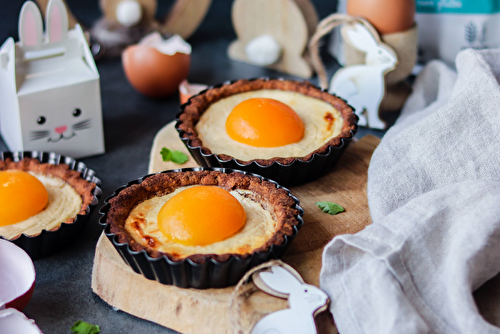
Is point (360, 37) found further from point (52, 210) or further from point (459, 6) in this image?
point (52, 210)

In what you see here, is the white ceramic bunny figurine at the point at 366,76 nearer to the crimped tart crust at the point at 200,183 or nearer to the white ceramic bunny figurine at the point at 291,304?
the crimped tart crust at the point at 200,183

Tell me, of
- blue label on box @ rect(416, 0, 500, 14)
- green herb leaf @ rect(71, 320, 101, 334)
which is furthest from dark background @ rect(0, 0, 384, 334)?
blue label on box @ rect(416, 0, 500, 14)

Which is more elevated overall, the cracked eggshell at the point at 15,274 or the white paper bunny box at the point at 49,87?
the white paper bunny box at the point at 49,87

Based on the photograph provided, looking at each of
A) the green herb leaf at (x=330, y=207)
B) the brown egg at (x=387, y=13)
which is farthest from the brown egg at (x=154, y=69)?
the green herb leaf at (x=330, y=207)

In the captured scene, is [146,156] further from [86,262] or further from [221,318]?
[221,318]

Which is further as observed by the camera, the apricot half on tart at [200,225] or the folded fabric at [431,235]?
the apricot half on tart at [200,225]

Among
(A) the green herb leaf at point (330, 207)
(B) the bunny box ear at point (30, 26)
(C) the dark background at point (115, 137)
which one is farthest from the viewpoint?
(B) the bunny box ear at point (30, 26)

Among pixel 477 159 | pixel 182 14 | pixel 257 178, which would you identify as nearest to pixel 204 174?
pixel 257 178
